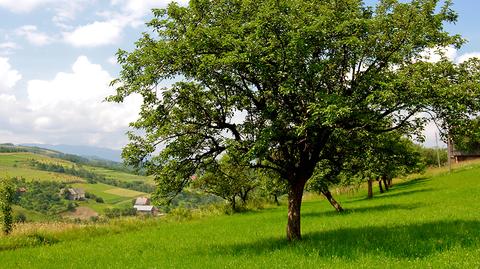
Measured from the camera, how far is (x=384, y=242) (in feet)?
64.7

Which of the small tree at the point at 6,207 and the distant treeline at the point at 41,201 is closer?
the small tree at the point at 6,207

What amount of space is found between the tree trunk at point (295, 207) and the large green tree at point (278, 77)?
0.06 meters

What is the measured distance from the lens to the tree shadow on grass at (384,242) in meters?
17.4

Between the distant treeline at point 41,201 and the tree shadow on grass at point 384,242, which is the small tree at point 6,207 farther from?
the distant treeline at point 41,201

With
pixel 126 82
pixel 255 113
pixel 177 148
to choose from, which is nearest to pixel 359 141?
pixel 255 113

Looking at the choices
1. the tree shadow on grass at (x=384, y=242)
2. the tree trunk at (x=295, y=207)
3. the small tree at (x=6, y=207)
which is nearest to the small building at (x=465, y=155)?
the tree shadow on grass at (x=384, y=242)

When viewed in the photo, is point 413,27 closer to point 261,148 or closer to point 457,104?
point 457,104

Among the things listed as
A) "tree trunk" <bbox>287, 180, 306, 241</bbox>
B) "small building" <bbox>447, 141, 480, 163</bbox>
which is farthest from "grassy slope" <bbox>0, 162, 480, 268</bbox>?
"small building" <bbox>447, 141, 480, 163</bbox>

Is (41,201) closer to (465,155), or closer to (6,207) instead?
(6,207)

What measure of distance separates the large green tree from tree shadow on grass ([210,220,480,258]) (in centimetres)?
223

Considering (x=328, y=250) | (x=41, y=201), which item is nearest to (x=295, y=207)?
(x=328, y=250)

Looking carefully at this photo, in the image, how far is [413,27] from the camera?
19.9 m

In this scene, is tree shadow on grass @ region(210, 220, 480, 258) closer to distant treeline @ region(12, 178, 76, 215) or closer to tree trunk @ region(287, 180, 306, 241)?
tree trunk @ region(287, 180, 306, 241)

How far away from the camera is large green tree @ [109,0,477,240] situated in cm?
1784
